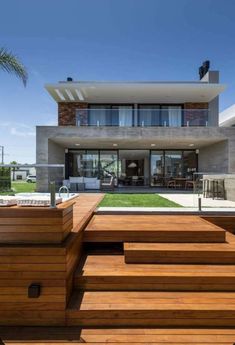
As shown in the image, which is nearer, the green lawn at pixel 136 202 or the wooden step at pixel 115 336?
the wooden step at pixel 115 336

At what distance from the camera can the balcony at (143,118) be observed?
42.3ft

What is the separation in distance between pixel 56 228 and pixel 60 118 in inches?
495

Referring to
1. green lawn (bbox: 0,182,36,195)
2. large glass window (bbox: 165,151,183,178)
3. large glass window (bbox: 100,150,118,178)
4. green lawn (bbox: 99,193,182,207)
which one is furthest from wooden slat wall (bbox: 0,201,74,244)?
large glass window (bbox: 165,151,183,178)

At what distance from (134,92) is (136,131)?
8.58ft

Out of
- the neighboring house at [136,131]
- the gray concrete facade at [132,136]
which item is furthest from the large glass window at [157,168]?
the gray concrete facade at [132,136]

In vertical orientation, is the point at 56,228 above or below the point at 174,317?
A: above

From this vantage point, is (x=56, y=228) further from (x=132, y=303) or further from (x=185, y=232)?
(x=185, y=232)

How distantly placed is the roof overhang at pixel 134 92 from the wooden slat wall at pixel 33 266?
36.5ft

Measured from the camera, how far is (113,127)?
1249 centimetres

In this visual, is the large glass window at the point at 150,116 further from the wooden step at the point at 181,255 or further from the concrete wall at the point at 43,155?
the wooden step at the point at 181,255

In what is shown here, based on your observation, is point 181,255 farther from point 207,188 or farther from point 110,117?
point 110,117

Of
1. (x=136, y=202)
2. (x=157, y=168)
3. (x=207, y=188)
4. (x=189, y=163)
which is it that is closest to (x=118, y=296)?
(x=136, y=202)

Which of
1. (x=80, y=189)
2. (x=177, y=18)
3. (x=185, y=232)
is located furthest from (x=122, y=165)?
(x=185, y=232)

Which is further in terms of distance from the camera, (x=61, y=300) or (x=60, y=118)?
(x=60, y=118)
